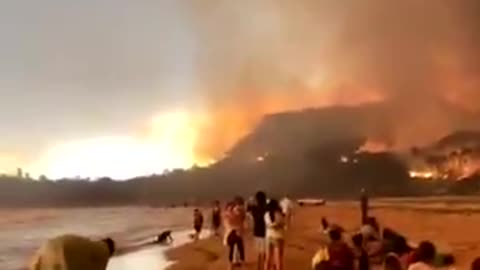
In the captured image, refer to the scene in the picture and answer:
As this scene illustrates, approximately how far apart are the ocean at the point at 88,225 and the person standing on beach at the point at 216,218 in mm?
79

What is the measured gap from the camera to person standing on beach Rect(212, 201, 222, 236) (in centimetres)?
342

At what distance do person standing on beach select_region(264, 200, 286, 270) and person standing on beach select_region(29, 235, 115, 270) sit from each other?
61 cm

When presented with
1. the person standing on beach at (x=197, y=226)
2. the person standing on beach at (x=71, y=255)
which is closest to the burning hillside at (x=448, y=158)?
the person standing on beach at (x=197, y=226)

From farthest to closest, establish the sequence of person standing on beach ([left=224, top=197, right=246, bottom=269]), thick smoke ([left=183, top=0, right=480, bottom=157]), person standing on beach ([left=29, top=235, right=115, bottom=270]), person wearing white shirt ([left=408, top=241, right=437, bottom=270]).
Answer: thick smoke ([left=183, top=0, right=480, bottom=157]) → person standing on beach ([left=224, top=197, right=246, bottom=269]) → person wearing white shirt ([left=408, top=241, right=437, bottom=270]) → person standing on beach ([left=29, top=235, right=115, bottom=270])

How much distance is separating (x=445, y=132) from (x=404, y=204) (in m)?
0.29

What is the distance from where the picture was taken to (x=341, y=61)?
3.53m

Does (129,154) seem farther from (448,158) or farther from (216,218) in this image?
(448,158)

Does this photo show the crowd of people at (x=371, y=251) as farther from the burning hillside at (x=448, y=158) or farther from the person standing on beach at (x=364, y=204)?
the burning hillside at (x=448, y=158)

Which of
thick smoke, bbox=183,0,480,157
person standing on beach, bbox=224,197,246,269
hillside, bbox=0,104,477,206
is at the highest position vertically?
thick smoke, bbox=183,0,480,157

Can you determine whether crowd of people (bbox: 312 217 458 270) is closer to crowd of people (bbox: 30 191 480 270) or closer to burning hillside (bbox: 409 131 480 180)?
crowd of people (bbox: 30 191 480 270)

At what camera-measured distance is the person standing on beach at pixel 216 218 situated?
342 cm

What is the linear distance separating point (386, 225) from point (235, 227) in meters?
0.50

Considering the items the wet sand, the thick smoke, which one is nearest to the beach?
the wet sand

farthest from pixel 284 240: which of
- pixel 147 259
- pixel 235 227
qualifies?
pixel 147 259
